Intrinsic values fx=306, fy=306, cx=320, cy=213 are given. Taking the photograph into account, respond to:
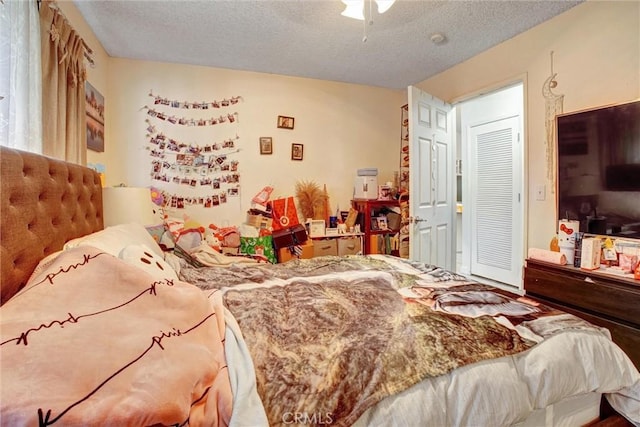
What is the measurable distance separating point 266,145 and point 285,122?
36 cm

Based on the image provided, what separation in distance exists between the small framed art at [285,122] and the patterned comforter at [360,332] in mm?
2284

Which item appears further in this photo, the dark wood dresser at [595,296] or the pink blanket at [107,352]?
the dark wood dresser at [595,296]

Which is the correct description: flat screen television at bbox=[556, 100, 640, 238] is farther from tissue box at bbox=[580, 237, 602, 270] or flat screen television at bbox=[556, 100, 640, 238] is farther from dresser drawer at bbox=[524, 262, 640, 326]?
dresser drawer at bbox=[524, 262, 640, 326]

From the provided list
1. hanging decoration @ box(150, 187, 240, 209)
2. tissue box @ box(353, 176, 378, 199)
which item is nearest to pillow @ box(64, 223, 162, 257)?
Result: hanging decoration @ box(150, 187, 240, 209)

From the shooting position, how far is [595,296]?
6.35ft

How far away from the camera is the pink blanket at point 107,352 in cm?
60

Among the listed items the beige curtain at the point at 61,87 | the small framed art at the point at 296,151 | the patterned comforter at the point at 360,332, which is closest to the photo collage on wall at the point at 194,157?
the small framed art at the point at 296,151

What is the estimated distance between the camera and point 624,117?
1.99m

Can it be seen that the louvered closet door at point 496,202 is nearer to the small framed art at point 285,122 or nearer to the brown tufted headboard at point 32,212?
the small framed art at point 285,122

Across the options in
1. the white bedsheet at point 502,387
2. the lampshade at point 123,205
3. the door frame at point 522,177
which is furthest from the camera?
the door frame at point 522,177

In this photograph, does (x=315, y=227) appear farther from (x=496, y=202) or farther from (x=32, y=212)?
(x=32, y=212)

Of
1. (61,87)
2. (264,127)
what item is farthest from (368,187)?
(61,87)

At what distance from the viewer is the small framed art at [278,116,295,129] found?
11.6ft

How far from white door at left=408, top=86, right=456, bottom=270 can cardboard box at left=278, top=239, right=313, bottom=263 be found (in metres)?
1.04
